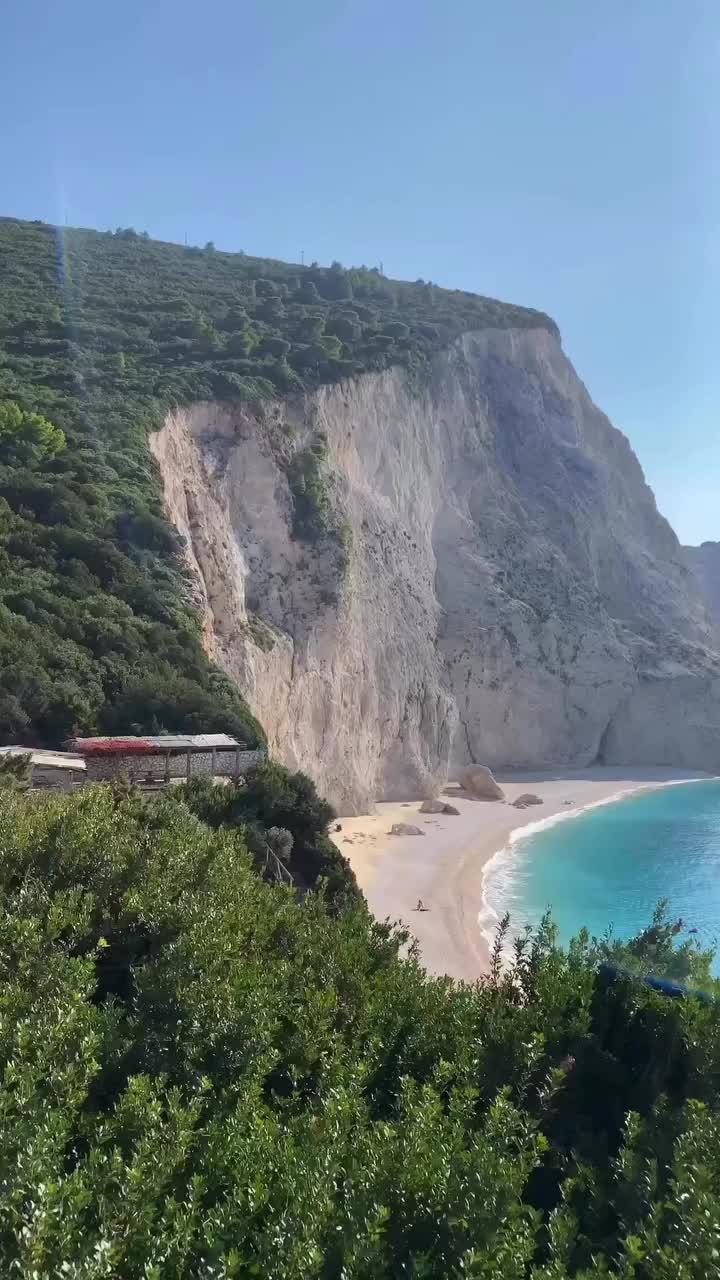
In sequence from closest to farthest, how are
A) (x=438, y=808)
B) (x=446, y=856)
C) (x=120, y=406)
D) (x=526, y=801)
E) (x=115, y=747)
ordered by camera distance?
(x=115, y=747), (x=446, y=856), (x=120, y=406), (x=438, y=808), (x=526, y=801)

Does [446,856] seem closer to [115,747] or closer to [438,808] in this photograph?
[438,808]

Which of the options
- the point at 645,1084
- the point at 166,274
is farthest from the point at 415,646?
the point at 645,1084

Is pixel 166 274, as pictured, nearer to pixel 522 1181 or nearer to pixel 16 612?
pixel 16 612

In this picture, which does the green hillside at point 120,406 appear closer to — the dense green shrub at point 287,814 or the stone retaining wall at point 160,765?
the stone retaining wall at point 160,765

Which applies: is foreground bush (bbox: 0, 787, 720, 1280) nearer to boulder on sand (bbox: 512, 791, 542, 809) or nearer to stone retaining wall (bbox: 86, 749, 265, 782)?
stone retaining wall (bbox: 86, 749, 265, 782)

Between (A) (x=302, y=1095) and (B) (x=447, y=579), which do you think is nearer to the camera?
(A) (x=302, y=1095)

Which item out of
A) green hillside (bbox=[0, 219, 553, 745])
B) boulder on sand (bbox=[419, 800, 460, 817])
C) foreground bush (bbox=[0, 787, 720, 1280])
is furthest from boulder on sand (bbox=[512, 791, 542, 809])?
foreground bush (bbox=[0, 787, 720, 1280])

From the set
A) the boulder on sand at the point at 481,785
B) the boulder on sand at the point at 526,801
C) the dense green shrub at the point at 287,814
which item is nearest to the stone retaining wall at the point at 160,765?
the dense green shrub at the point at 287,814

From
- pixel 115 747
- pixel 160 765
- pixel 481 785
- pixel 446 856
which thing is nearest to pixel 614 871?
pixel 446 856
